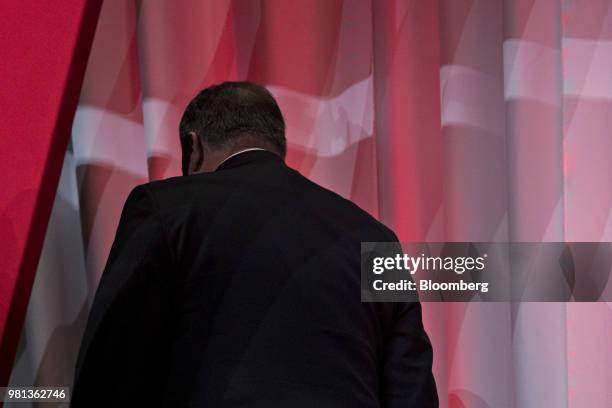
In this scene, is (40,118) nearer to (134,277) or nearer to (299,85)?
(299,85)

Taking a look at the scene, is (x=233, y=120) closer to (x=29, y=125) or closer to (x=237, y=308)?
(x=237, y=308)

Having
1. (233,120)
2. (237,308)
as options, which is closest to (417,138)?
(233,120)

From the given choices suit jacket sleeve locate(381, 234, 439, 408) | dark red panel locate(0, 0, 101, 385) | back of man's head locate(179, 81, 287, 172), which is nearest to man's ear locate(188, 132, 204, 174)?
A: back of man's head locate(179, 81, 287, 172)

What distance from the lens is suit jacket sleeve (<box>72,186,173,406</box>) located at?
0.91 m

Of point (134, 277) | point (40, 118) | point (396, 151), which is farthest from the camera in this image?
point (396, 151)

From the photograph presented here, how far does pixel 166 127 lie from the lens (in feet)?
4.87

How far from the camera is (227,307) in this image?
3.11 ft

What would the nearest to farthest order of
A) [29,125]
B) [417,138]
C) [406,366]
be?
[406,366], [29,125], [417,138]

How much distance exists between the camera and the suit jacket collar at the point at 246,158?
1036 millimetres

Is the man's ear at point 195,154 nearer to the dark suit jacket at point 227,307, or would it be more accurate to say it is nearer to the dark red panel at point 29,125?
the dark suit jacket at point 227,307

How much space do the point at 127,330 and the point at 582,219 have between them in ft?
3.04

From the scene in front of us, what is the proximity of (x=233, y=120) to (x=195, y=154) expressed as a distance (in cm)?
7

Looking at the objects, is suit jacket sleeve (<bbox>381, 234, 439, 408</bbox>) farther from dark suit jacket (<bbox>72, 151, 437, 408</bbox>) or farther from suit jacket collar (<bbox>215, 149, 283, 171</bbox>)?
suit jacket collar (<bbox>215, 149, 283, 171</bbox>)

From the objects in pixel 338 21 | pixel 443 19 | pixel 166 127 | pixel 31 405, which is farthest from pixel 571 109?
pixel 31 405
